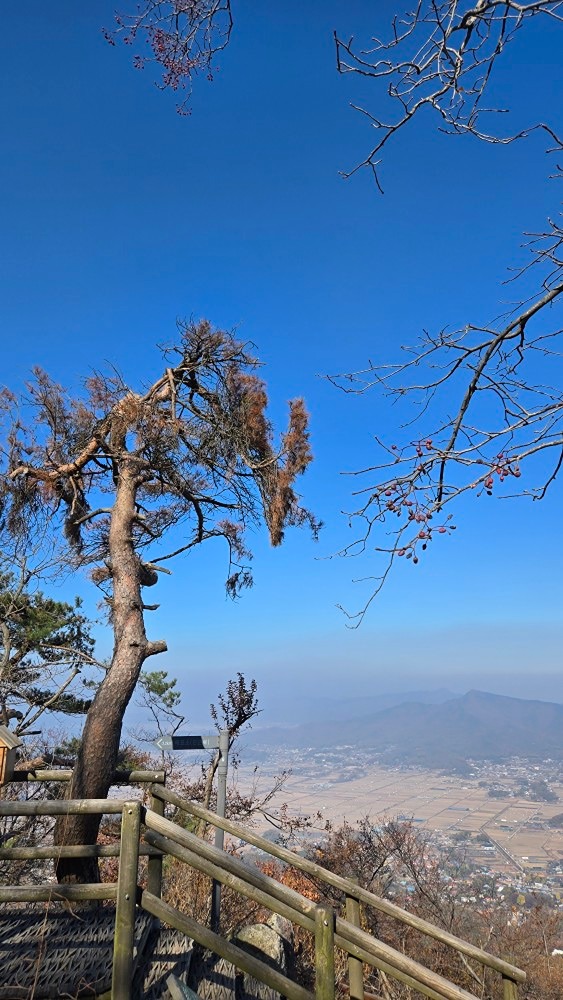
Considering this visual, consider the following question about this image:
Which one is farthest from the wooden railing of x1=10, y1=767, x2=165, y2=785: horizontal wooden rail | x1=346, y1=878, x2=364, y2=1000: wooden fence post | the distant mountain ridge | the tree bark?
the distant mountain ridge

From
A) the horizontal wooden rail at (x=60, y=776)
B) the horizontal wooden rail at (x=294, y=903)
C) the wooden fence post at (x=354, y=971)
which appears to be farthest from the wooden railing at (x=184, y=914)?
the horizontal wooden rail at (x=60, y=776)

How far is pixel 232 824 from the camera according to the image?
12.9 ft

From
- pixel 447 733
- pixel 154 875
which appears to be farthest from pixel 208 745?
pixel 447 733

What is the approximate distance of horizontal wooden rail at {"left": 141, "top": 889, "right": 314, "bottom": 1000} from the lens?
9.08 feet

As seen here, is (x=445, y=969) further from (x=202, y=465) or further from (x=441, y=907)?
(x=202, y=465)

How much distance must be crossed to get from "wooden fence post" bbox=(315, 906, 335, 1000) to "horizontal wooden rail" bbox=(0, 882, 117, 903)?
3.17ft

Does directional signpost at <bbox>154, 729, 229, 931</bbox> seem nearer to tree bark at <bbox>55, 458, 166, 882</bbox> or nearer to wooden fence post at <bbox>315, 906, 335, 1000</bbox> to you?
tree bark at <bbox>55, 458, 166, 882</bbox>

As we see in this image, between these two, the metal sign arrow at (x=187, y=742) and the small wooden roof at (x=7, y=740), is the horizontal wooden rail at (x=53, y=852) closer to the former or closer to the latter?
the small wooden roof at (x=7, y=740)

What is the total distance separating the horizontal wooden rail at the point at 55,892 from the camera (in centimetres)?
272

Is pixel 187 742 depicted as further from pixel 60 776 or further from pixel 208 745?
pixel 60 776

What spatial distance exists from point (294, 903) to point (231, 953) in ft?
1.21

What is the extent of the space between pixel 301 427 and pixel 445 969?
6.46 meters

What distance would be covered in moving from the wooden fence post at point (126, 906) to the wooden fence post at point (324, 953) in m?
0.84

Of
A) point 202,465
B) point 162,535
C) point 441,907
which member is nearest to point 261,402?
point 202,465
